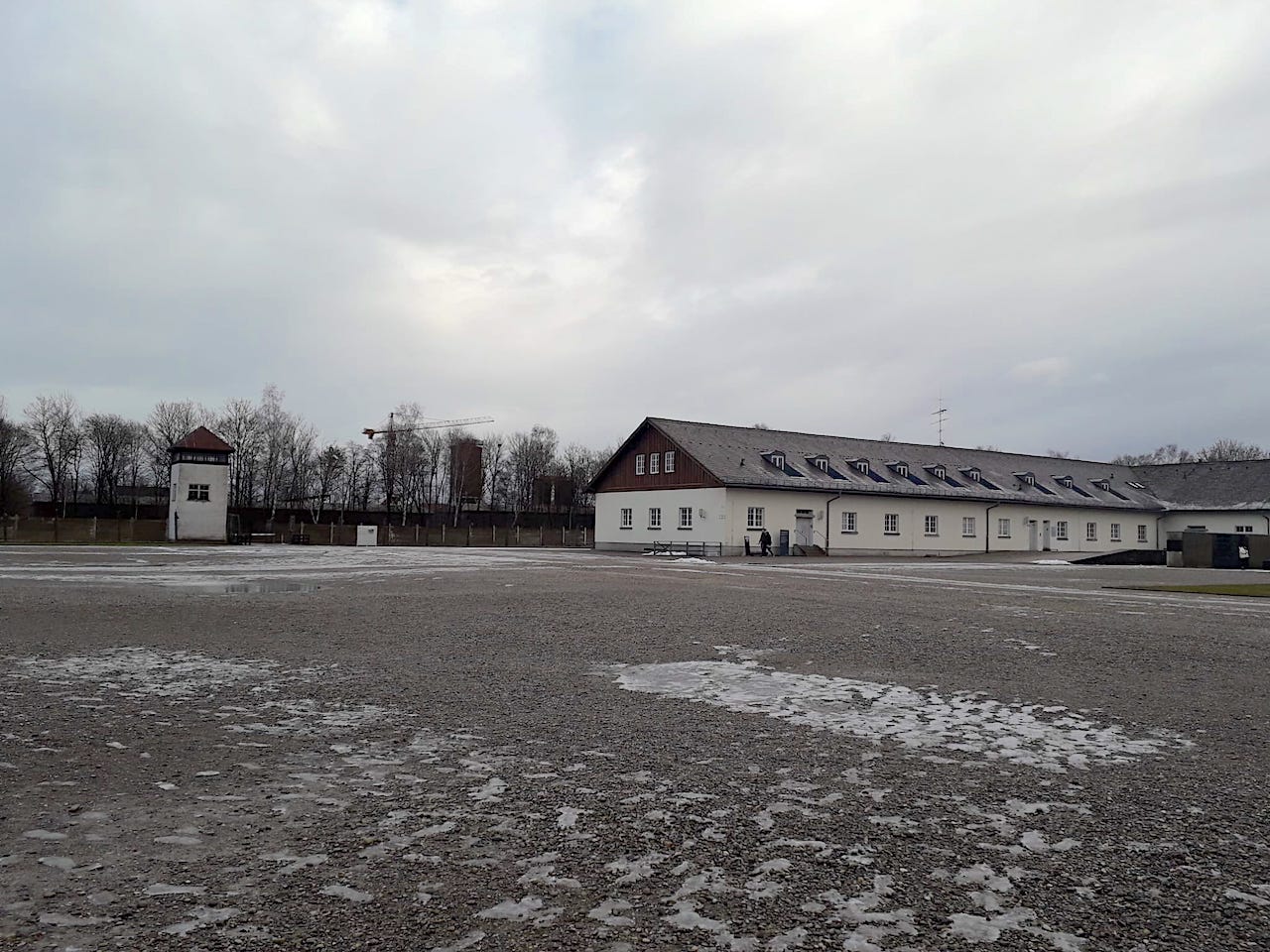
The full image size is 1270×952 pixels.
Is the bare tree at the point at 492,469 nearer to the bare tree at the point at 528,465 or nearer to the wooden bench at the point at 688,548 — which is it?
the bare tree at the point at 528,465

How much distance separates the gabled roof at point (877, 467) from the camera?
45844mm

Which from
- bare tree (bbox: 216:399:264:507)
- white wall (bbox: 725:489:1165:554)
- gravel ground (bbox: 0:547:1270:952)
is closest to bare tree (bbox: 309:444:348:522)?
bare tree (bbox: 216:399:264:507)

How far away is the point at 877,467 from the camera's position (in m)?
50.6

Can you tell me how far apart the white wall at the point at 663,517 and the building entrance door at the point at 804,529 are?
4.41m

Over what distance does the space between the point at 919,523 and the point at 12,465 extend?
66749 mm

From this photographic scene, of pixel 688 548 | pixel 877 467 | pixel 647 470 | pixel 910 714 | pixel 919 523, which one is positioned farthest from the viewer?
pixel 877 467

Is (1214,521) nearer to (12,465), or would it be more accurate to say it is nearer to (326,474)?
(326,474)

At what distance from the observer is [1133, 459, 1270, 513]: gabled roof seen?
55375 mm

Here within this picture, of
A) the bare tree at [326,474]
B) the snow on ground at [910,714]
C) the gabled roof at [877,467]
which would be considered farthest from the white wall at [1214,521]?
the bare tree at [326,474]

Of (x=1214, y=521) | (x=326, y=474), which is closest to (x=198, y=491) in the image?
(x=326, y=474)

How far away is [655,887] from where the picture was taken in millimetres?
3672

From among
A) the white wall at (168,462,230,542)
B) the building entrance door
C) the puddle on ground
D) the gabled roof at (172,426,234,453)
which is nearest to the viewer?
the puddle on ground

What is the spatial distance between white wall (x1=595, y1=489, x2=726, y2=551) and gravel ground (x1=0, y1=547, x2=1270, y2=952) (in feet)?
106

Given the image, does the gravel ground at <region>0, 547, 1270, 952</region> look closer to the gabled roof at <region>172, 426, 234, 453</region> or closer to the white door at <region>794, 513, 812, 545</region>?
the white door at <region>794, 513, 812, 545</region>
